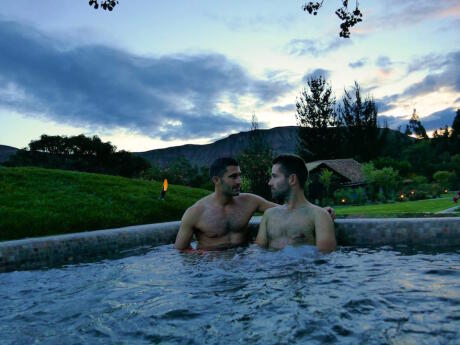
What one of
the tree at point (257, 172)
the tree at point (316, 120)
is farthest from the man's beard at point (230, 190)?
the tree at point (316, 120)

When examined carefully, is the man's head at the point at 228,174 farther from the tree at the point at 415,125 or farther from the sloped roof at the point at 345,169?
the tree at the point at 415,125

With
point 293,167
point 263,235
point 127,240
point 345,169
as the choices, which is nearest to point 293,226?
point 263,235

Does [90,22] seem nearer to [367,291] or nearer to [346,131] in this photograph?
[367,291]

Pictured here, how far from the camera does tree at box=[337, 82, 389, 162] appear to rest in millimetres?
47094

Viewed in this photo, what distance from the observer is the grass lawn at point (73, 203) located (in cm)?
901

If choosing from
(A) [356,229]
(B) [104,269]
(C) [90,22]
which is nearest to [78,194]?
(C) [90,22]

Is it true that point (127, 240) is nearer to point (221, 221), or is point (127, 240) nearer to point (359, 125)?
point (221, 221)

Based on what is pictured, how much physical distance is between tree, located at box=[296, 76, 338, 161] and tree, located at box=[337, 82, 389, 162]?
2.05 metres

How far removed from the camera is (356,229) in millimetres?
5777

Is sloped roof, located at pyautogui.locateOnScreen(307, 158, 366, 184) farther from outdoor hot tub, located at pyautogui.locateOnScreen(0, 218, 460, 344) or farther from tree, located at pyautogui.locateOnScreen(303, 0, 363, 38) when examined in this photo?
outdoor hot tub, located at pyautogui.locateOnScreen(0, 218, 460, 344)

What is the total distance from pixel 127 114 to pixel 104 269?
62.0 feet

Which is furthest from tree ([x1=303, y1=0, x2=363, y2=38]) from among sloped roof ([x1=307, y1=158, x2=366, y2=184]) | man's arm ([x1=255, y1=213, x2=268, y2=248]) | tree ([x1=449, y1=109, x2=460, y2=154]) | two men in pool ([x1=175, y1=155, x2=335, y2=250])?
tree ([x1=449, y1=109, x2=460, y2=154])

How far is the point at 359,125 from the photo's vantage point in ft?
158

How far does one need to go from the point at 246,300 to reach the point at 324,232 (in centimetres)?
162
